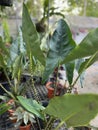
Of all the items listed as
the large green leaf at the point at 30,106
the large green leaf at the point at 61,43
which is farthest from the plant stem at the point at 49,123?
the large green leaf at the point at 61,43

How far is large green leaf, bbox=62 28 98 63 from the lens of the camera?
1.90 feet

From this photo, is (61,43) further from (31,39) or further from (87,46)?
(87,46)

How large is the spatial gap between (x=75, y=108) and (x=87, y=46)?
177 mm

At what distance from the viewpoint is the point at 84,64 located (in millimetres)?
692

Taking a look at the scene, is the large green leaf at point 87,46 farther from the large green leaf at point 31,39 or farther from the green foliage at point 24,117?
the green foliage at point 24,117

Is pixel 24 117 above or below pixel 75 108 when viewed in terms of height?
below

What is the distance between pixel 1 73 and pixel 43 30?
3.29 ft

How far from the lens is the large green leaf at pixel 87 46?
1.90 ft

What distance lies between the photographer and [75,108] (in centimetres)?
50

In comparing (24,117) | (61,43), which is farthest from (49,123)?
(61,43)

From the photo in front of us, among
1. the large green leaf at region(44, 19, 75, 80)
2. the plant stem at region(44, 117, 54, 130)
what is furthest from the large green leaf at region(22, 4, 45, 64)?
the plant stem at region(44, 117, 54, 130)

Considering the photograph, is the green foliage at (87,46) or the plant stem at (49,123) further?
the plant stem at (49,123)

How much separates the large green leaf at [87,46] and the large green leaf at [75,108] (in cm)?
15

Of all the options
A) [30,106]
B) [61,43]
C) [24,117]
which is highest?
[61,43]
